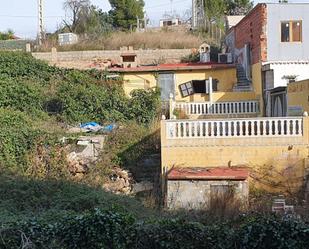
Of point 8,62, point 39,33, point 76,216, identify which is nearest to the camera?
point 76,216

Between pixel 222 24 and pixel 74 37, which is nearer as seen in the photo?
pixel 74 37

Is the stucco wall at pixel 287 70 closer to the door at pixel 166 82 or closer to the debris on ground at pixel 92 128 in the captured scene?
the door at pixel 166 82

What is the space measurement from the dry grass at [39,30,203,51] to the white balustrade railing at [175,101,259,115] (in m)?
13.1

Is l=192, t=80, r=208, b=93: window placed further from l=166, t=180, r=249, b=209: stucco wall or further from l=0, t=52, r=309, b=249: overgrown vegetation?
l=166, t=180, r=249, b=209: stucco wall

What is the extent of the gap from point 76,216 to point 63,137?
1083cm

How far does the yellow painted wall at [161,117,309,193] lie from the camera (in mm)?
15438

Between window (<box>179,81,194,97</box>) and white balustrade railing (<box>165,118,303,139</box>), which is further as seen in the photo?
window (<box>179,81,194,97</box>)

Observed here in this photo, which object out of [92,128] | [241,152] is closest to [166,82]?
[92,128]

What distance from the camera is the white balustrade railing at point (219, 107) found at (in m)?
23.5

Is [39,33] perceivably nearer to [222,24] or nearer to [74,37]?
[74,37]

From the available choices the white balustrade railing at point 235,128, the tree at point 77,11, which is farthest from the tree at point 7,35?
the white balustrade railing at point 235,128

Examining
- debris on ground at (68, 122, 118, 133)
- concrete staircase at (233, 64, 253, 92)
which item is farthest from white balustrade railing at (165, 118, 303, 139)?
concrete staircase at (233, 64, 253, 92)

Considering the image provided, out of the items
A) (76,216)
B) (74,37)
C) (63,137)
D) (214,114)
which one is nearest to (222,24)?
(74,37)

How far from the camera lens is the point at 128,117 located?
23938 mm
